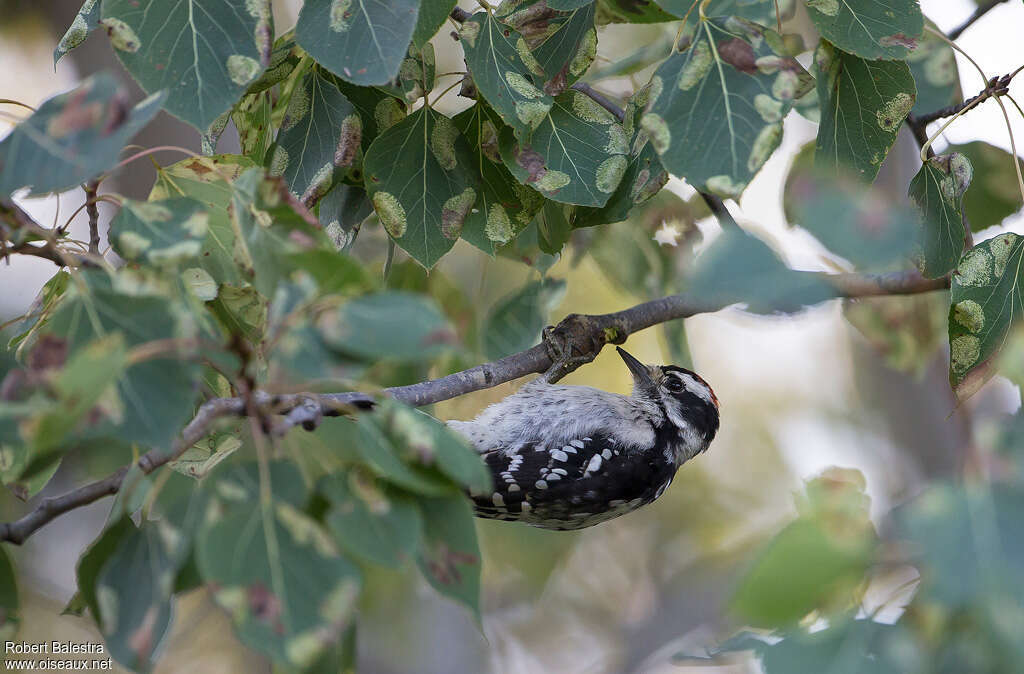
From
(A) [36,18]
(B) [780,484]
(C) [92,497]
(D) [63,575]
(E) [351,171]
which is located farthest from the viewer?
(B) [780,484]

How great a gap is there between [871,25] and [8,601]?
82.1 inches

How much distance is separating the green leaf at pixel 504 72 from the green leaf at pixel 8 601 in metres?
1.33

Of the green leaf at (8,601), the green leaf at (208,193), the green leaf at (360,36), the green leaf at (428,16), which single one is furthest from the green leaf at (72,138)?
the green leaf at (8,601)

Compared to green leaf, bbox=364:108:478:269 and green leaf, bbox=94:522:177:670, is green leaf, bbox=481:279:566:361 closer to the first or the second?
green leaf, bbox=364:108:478:269

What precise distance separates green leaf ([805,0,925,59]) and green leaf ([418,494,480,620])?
4.17ft

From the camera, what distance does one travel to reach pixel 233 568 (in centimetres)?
122

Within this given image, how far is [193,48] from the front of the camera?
5.82 feet

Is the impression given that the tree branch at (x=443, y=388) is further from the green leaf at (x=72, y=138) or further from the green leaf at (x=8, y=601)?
the green leaf at (x=72, y=138)

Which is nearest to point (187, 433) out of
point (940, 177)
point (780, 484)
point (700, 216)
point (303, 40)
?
point (303, 40)

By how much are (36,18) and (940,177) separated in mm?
5114

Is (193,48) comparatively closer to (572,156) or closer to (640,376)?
(572,156)

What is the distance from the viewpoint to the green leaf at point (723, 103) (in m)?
1.68

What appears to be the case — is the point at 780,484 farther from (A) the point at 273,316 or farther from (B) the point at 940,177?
(A) the point at 273,316

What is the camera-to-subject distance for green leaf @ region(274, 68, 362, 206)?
7.08 feet
